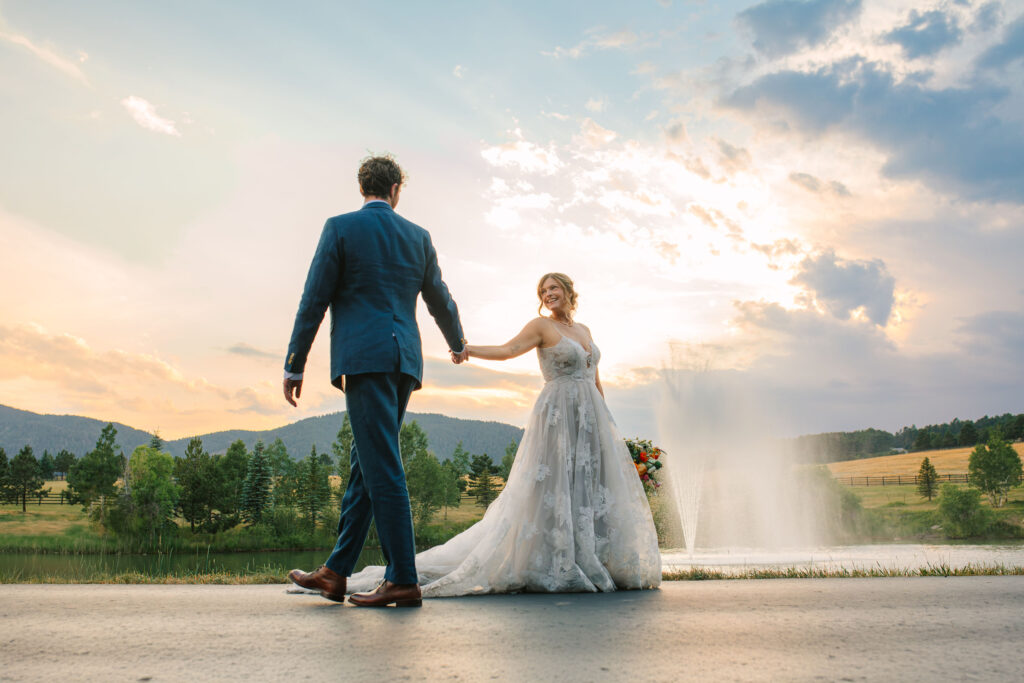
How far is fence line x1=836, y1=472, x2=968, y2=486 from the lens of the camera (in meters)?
72.9

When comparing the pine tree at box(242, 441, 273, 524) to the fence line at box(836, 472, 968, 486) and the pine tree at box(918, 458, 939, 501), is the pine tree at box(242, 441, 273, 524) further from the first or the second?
the pine tree at box(918, 458, 939, 501)

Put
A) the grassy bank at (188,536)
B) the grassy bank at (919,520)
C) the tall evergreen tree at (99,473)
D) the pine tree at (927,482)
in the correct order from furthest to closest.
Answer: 1. the tall evergreen tree at (99,473)
2. the pine tree at (927,482)
3. the grassy bank at (188,536)
4. the grassy bank at (919,520)

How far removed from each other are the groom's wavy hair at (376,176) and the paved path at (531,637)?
2.73 m

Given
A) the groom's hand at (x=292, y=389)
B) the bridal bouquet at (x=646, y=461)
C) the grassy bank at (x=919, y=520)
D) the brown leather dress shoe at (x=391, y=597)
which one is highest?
the groom's hand at (x=292, y=389)

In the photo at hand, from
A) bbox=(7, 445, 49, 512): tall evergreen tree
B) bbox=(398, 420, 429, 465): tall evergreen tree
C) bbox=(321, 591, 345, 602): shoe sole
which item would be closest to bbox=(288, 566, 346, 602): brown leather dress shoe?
bbox=(321, 591, 345, 602): shoe sole

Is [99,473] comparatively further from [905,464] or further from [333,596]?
[905,464]

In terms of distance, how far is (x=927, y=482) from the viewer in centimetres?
6650

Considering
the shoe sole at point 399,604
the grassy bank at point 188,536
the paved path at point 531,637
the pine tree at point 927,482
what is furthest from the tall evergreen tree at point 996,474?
the shoe sole at point 399,604

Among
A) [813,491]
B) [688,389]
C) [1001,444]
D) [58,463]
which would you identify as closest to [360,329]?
[688,389]

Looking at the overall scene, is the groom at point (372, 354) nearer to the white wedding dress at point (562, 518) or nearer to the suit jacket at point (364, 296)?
the suit jacket at point (364, 296)

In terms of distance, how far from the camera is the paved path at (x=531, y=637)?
8.84 feet

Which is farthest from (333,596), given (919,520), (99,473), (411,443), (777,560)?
(99,473)

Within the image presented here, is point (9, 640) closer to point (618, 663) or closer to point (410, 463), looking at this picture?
point (618, 663)

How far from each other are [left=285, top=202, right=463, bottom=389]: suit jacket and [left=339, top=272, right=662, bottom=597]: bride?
1.58 meters
